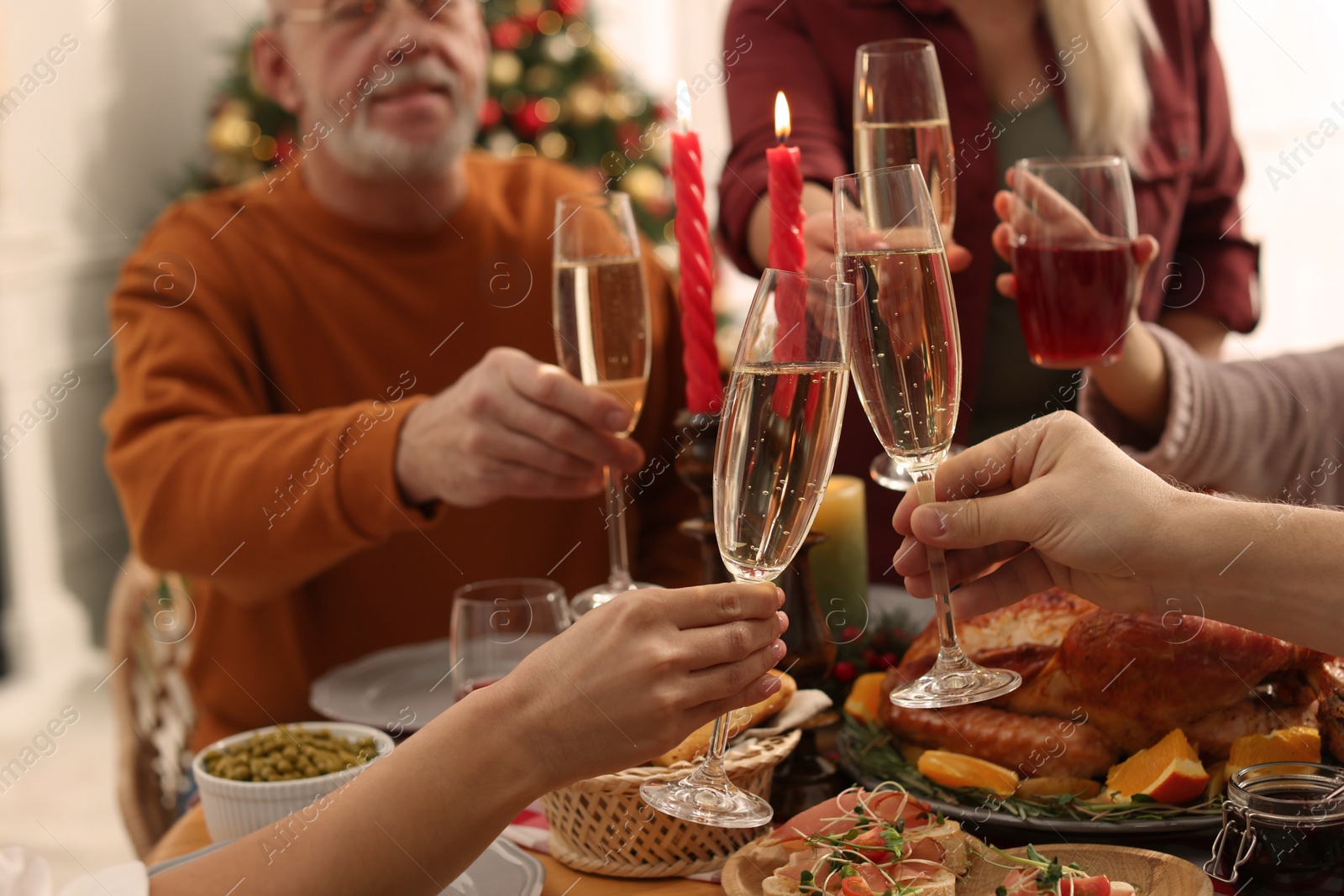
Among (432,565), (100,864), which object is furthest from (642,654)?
(100,864)

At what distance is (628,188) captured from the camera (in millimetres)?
4133

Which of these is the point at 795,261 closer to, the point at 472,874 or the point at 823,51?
the point at 472,874

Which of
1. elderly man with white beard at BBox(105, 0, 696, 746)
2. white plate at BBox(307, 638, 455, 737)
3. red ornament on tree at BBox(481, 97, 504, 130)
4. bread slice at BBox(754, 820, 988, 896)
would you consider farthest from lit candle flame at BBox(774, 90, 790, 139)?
red ornament on tree at BBox(481, 97, 504, 130)

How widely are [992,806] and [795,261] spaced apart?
0.45 metres

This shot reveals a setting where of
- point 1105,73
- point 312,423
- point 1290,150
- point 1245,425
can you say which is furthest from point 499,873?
point 1290,150

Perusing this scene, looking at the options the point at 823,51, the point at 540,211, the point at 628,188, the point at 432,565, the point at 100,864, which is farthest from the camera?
the point at 628,188

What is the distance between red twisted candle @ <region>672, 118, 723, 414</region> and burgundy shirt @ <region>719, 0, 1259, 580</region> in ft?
2.10

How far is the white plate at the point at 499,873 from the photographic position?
3.03 feet

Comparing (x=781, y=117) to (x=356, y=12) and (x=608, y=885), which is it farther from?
(x=356, y=12)

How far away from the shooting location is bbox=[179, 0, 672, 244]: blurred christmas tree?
12.9ft

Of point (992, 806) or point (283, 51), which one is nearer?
point (992, 806)

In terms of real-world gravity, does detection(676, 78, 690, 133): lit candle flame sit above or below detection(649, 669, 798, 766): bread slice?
above

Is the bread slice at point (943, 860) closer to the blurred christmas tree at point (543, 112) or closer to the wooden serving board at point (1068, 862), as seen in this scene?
the wooden serving board at point (1068, 862)

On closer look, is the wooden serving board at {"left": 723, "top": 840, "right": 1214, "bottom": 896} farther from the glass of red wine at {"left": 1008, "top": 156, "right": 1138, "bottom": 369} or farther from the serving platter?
the glass of red wine at {"left": 1008, "top": 156, "right": 1138, "bottom": 369}
